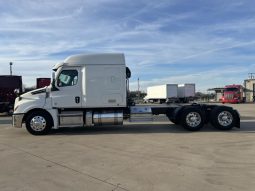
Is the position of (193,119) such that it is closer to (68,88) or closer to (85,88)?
(85,88)

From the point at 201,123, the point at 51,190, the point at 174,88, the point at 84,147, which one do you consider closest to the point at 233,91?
the point at 174,88

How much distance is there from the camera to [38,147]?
10211mm

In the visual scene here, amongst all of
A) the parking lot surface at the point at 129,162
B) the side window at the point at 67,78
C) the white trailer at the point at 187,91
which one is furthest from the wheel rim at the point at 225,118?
the white trailer at the point at 187,91

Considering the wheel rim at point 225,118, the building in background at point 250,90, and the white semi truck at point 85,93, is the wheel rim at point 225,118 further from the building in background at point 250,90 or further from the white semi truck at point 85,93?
the building in background at point 250,90

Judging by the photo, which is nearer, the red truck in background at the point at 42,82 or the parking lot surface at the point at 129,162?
the parking lot surface at the point at 129,162

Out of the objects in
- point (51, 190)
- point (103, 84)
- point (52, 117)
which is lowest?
point (51, 190)

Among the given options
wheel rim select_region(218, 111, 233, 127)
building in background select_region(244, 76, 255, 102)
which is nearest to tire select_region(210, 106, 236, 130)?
wheel rim select_region(218, 111, 233, 127)

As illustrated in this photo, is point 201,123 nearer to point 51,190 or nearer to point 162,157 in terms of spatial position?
point 162,157

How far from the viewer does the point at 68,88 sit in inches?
531

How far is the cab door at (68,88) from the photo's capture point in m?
13.4

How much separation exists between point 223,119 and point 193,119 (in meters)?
1.29

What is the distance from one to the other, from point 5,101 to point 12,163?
18.4m

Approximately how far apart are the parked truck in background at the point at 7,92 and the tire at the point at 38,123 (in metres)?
12.5

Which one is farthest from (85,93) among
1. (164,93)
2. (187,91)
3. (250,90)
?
(250,90)
